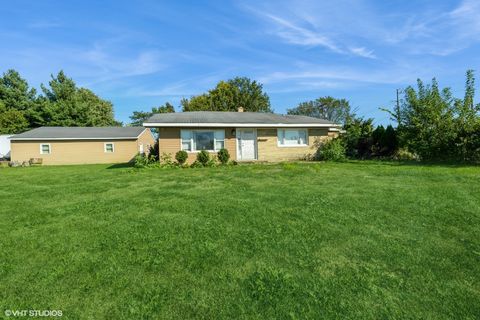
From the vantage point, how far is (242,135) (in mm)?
18375

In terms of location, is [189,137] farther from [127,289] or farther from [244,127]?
[127,289]

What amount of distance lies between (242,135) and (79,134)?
1599 centimetres

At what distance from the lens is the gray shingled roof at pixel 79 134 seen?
2419cm

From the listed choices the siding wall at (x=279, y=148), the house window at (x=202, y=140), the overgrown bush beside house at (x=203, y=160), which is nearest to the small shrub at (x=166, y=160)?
the house window at (x=202, y=140)

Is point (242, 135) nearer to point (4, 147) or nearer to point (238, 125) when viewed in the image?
point (238, 125)

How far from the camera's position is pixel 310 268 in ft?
12.2

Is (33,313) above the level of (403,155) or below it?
below

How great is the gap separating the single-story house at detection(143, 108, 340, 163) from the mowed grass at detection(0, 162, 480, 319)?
9346 millimetres

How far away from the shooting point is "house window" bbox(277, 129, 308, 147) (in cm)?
1902

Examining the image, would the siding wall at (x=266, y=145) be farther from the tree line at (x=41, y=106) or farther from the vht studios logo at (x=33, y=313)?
the tree line at (x=41, y=106)

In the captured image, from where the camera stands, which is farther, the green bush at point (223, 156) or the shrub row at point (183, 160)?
the green bush at point (223, 156)

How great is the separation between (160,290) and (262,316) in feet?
3.92

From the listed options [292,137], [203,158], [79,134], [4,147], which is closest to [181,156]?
[203,158]

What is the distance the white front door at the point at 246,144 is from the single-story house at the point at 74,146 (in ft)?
39.3
